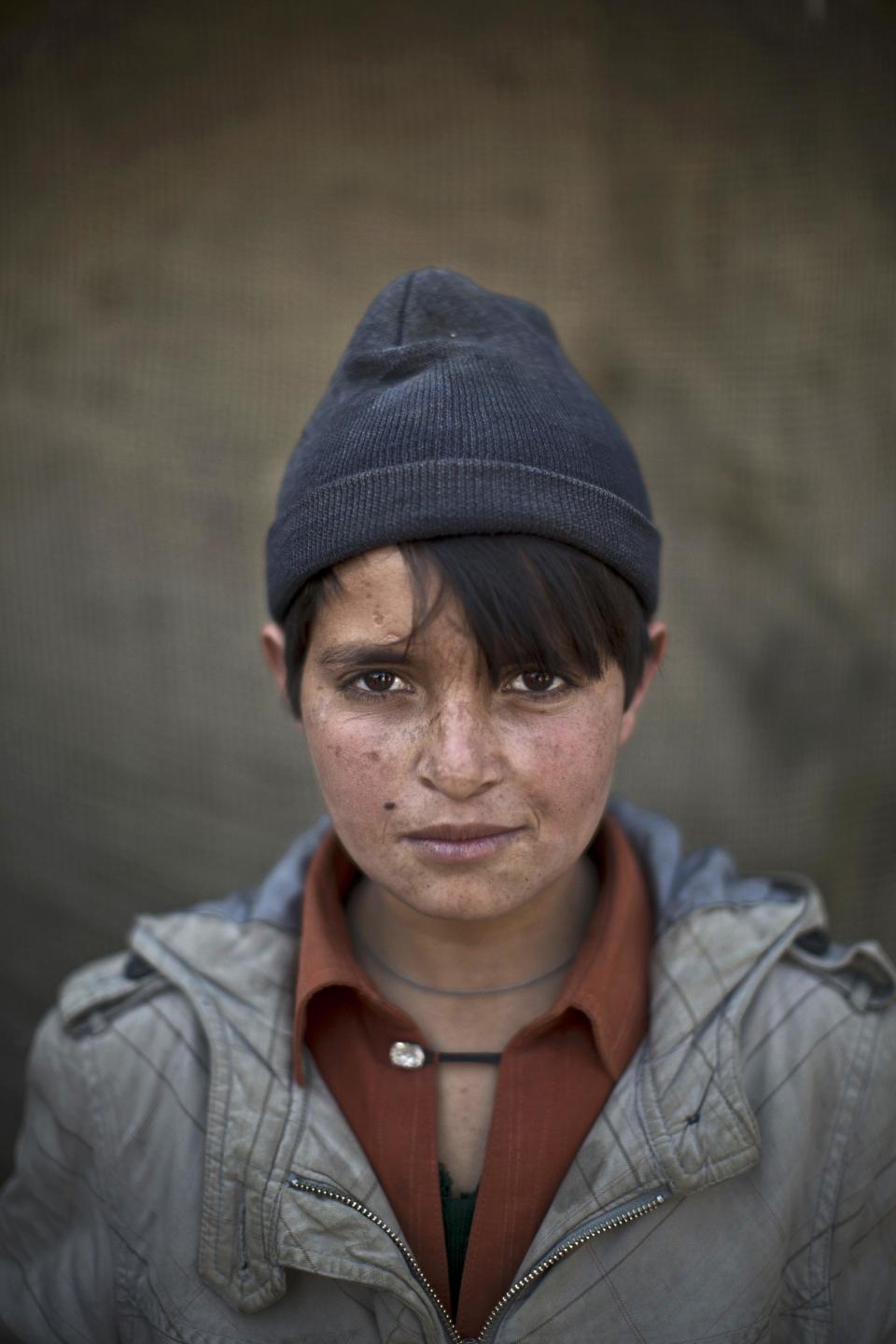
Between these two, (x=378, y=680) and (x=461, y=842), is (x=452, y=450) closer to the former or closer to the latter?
(x=378, y=680)

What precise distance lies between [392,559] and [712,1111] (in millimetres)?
676

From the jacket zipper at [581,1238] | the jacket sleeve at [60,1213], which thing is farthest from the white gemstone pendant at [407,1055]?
the jacket sleeve at [60,1213]

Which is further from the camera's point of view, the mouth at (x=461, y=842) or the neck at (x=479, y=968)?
the neck at (x=479, y=968)

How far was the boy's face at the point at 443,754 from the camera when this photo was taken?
3.77ft

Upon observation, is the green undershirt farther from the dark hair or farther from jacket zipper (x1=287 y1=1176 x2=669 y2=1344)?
the dark hair

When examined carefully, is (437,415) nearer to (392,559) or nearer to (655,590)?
(392,559)

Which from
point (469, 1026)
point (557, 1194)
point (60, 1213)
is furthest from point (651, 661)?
point (60, 1213)

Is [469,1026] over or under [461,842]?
under

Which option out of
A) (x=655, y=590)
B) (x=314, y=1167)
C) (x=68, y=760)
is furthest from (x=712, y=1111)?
(x=68, y=760)

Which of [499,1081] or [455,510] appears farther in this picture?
[499,1081]

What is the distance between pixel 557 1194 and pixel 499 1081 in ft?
0.43

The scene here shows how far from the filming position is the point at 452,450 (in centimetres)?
114

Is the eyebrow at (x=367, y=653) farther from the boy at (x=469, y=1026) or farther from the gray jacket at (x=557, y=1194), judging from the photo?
the gray jacket at (x=557, y=1194)

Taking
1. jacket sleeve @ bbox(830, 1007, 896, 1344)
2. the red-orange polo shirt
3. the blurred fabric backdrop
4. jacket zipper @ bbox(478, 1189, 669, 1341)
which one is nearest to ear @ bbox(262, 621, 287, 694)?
the red-orange polo shirt
